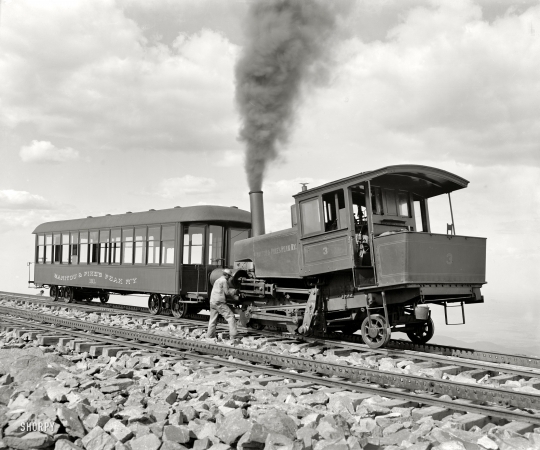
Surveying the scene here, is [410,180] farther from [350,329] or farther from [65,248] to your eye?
[65,248]

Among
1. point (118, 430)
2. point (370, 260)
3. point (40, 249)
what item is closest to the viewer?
point (118, 430)

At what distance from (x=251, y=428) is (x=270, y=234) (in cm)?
658

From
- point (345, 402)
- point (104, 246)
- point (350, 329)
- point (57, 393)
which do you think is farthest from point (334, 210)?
point (104, 246)

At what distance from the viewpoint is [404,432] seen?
457 cm

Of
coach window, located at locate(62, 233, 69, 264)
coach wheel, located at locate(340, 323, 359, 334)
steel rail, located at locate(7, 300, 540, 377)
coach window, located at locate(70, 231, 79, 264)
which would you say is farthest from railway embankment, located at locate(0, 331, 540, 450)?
coach window, located at locate(62, 233, 69, 264)

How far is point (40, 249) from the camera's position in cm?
2145

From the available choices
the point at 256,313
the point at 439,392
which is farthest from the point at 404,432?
the point at 256,313

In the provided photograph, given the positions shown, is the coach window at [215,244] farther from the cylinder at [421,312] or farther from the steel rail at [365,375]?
the cylinder at [421,312]

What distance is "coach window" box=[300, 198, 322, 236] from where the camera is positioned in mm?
9539

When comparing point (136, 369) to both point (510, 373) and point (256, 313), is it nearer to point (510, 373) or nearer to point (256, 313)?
point (256, 313)

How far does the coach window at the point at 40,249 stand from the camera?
2128 cm

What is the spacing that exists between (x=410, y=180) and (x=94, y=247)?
40.1 feet

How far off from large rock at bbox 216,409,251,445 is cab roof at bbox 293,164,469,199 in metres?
5.13

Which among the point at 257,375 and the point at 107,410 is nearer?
the point at 107,410
